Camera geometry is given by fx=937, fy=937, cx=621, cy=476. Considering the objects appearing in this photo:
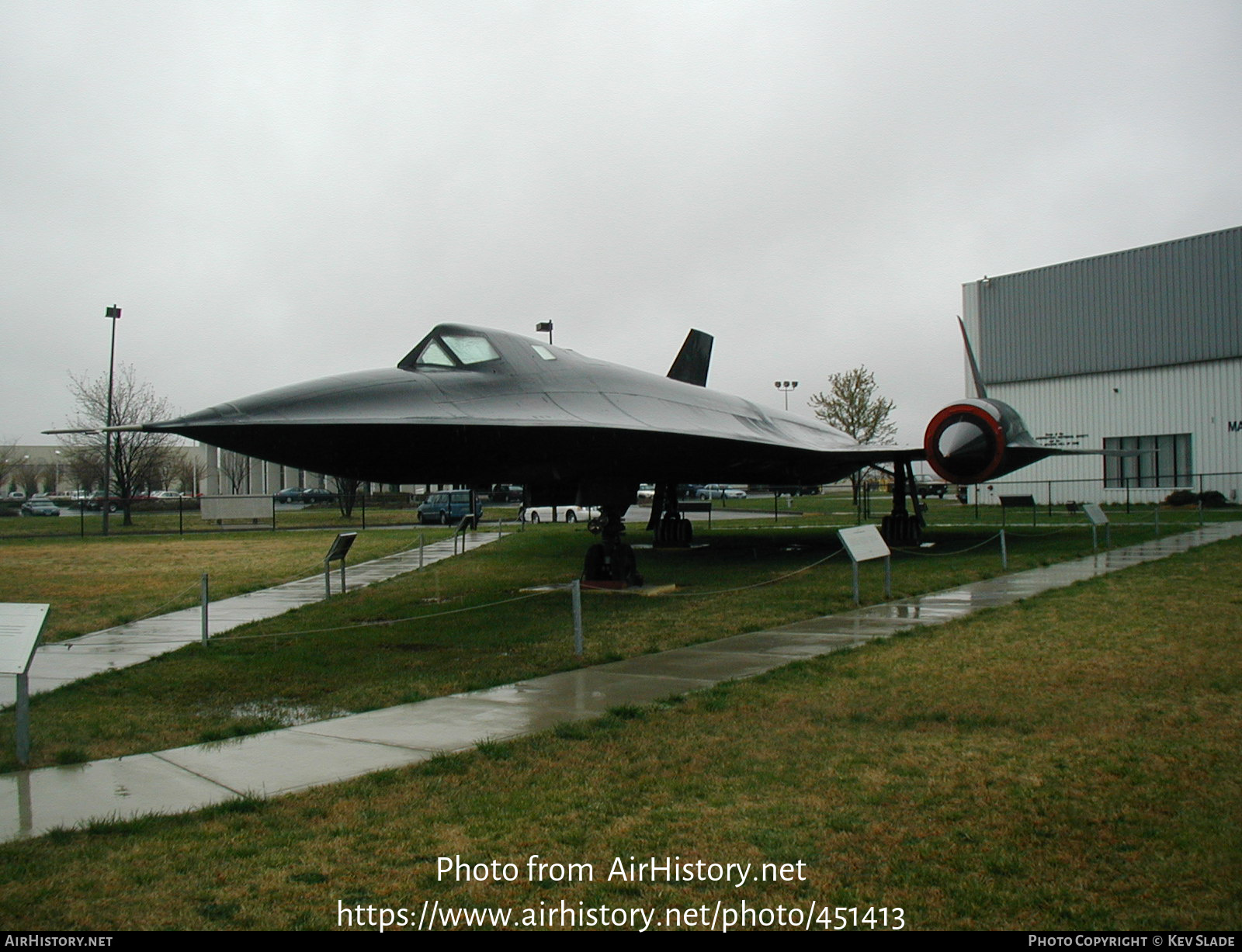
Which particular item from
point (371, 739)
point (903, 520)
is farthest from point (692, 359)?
point (371, 739)

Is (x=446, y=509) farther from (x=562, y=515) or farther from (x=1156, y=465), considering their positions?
(x=1156, y=465)

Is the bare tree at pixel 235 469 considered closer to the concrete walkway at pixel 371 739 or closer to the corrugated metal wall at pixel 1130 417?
the corrugated metal wall at pixel 1130 417

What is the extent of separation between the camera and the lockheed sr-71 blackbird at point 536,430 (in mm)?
8742

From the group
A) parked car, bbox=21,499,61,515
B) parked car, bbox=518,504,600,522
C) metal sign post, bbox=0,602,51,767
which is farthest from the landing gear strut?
parked car, bbox=21,499,61,515

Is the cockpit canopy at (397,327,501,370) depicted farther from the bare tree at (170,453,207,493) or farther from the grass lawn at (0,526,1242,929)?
the bare tree at (170,453,207,493)

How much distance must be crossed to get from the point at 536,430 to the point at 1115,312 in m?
38.9

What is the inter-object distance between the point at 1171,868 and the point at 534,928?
92.0 inches

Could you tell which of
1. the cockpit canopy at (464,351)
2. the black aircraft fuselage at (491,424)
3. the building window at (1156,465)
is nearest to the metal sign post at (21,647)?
the black aircraft fuselage at (491,424)

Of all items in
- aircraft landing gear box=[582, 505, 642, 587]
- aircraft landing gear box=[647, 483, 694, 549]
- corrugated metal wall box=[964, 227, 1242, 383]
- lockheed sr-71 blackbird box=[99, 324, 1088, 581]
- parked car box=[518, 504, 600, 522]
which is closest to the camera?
lockheed sr-71 blackbird box=[99, 324, 1088, 581]

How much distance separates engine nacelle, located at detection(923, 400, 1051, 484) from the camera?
16547 millimetres

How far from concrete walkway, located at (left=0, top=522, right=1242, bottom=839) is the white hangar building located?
34.2 metres

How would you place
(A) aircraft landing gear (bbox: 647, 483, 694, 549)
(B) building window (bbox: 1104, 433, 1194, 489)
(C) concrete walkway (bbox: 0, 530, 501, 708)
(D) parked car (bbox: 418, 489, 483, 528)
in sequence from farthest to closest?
1. (D) parked car (bbox: 418, 489, 483, 528)
2. (B) building window (bbox: 1104, 433, 1194, 489)
3. (A) aircraft landing gear (bbox: 647, 483, 694, 549)
4. (C) concrete walkway (bbox: 0, 530, 501, 708)

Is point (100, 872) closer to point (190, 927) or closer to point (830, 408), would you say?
point (190, 927)
